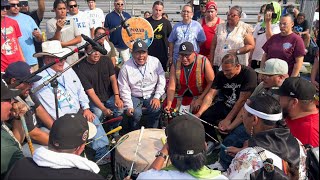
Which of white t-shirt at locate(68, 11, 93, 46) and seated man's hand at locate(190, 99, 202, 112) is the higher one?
white t-shirt at locate(68, 11, 93, 46)

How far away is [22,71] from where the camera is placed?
343cm

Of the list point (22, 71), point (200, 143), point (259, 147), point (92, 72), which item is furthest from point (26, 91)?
point (259, 147)

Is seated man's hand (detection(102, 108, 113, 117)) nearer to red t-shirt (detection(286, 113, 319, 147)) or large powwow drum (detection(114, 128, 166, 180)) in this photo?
large powwow drum (detection(114, 128, 166, 180))

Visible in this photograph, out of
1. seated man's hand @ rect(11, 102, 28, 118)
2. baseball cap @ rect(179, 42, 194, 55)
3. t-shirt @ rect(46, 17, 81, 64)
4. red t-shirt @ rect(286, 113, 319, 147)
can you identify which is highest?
t-shirt @ rect(46, 17, 81, 64)

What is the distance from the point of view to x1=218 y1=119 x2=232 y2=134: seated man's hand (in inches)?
171

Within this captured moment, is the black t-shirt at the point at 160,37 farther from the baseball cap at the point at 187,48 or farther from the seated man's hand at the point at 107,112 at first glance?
the seated man's hand at the point at 107,112

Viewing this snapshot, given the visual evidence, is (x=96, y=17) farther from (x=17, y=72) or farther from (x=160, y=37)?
(x=17, y=72)

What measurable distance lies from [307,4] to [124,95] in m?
9.30

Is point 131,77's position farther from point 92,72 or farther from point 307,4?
point 307,4

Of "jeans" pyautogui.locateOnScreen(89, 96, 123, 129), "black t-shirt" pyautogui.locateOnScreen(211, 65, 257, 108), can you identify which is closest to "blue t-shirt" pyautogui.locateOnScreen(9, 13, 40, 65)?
"jeans" pyautogui.locateOnScreen(89, 96, 123, 129)

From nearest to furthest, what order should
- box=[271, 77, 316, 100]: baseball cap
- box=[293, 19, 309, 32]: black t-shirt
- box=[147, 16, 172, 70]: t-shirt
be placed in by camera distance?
box=[271, 77, 316, 100]: baseball cap
box=[147, 16, 172, 70]: t-shirt
box=[293, 19, 309, 32]: black t-shirt

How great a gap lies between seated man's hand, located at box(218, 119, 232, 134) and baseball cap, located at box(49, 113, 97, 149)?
7.85 ft

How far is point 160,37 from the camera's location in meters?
6.45

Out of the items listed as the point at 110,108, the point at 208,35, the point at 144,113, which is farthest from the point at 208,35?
the point at 110,108
